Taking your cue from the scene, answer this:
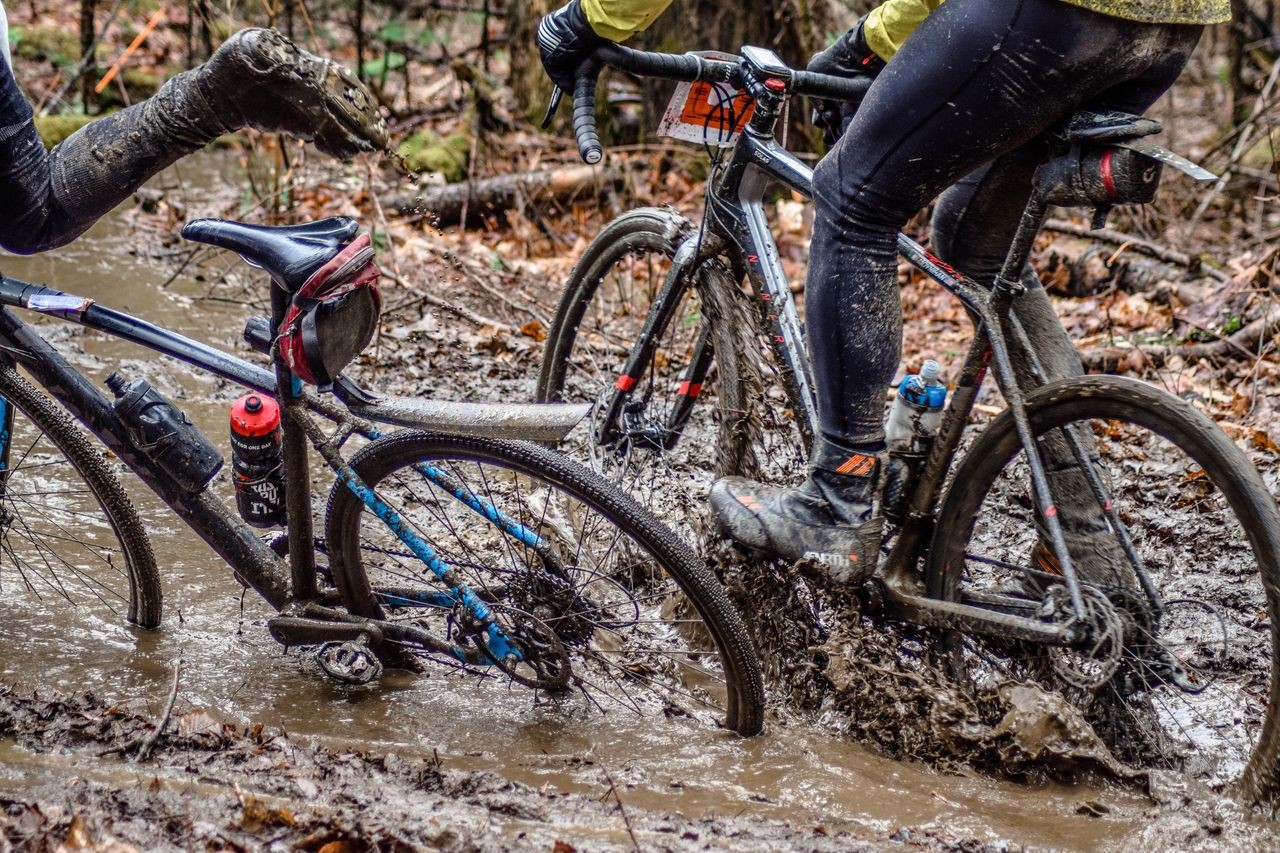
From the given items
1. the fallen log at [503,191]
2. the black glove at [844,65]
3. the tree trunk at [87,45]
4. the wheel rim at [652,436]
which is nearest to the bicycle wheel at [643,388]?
the wheel rim at [652,436]

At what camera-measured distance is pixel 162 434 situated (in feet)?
9.18

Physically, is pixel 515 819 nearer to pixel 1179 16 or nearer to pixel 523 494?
pixel 523 494

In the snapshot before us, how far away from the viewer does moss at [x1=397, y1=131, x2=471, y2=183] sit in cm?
843

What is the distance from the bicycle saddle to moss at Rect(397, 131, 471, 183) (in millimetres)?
5920

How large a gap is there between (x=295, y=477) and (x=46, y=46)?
33.4ft

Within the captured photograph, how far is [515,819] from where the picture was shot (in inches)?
86.4

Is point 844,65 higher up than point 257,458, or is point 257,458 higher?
point 844,65

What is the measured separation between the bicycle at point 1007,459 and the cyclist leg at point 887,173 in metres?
0.15

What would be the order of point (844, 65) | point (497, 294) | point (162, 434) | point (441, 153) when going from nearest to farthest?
point (162, 434)
point (844, 65)
point (497, 294)
point (441, 153)

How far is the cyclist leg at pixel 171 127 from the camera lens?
2.30m

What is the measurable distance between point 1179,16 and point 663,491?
213 cm

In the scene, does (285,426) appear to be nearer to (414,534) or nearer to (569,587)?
(414,534)

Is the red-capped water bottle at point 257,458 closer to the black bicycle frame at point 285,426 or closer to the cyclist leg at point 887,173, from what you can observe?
the black bicycle frame at point 285,426

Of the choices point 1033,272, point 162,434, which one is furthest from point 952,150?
point 162,434
